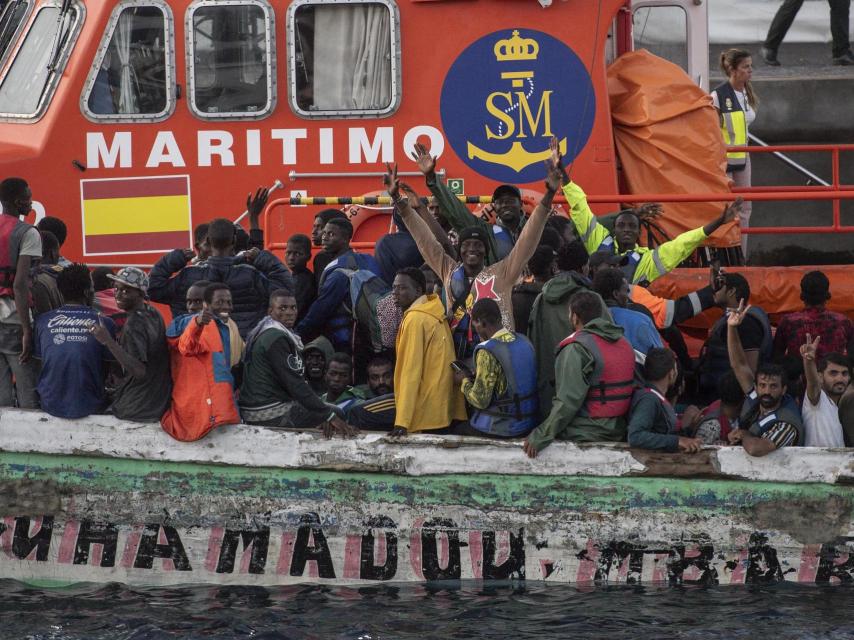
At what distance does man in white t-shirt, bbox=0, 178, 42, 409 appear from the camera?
28.3ft

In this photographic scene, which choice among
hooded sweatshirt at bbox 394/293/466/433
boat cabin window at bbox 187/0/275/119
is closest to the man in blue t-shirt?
hooded sweatshirt at bbox 394/293/466/433

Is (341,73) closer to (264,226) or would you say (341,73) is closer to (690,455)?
(264,226)

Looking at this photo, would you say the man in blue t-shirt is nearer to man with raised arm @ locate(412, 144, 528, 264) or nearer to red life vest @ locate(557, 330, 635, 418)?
man with raised arm @ locate(412, 144, 528, 264)

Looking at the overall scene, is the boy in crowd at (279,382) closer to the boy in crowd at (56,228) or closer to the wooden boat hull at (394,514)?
the wooden boat hull at (394,514)

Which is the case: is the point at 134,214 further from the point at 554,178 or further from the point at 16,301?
the point at 554,178

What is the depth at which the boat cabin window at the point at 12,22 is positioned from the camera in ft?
34.6

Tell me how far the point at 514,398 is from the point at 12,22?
15.7 ft

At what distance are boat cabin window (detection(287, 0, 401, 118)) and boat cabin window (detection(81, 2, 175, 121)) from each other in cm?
85

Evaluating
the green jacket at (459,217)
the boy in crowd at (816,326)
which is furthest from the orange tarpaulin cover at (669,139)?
the green jacket at (459,217)

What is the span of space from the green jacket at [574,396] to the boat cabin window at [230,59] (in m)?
3.23

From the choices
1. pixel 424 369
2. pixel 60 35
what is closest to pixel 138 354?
pixel 424 369

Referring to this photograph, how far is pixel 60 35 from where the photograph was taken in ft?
33.9

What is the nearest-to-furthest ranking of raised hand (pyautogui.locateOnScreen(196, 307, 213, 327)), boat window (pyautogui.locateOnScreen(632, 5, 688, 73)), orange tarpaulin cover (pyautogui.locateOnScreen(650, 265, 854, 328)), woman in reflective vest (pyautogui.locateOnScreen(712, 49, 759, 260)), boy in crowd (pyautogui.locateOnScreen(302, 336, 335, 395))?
1. raised hand (pyautogui.locateOnScreen(196, 307, 213, 327))
2. boy in crowd (pyautogui.locateOnScreen(302, 336, 335, 395))
3. orange tarpaulin cover (pyautogui.locateOnScreen(650, 265, 854, 328))
4. woman in reflective vest (pyautogui.locateOnScreen(712, 49, 759, 260))
5. boat window (pyautogui.locateOnScreen(632, 5, 688, 73))

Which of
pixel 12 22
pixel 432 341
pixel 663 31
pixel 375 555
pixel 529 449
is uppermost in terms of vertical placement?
pixel 663 31
